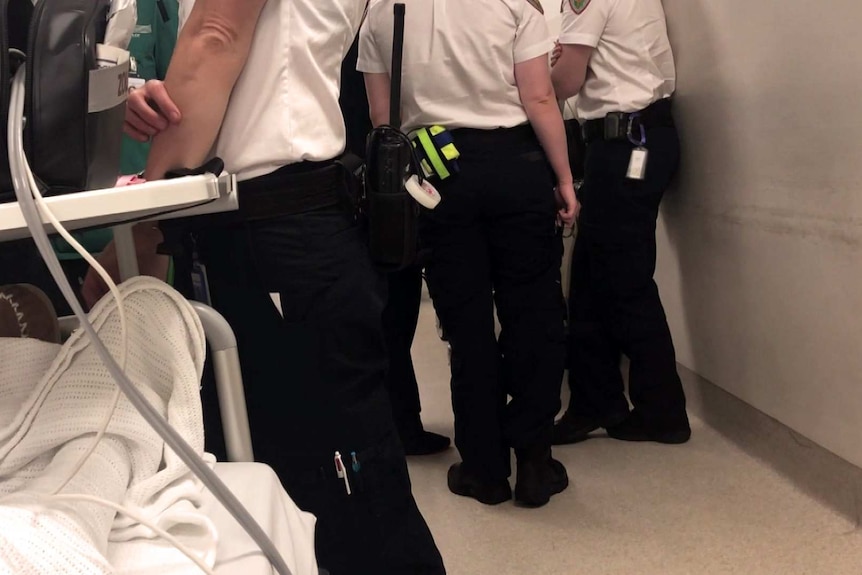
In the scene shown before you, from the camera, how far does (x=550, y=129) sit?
152 centimetres

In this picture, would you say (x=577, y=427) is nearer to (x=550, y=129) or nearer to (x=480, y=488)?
(x=480, y=488)

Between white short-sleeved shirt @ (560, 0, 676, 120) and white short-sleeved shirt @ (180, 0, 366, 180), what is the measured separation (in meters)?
1.04

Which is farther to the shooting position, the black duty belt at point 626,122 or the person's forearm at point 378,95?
the black duty belt at point 626,122

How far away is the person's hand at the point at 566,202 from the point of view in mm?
1633

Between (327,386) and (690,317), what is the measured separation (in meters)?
1.36

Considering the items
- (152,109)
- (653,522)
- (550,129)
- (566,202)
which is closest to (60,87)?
(152,109)

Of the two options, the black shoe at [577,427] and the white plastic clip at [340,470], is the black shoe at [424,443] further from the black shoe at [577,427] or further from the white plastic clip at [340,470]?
the white plastic clip at [340,470]

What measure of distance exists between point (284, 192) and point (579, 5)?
3.88ft

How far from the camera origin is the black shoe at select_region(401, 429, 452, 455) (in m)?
1.88

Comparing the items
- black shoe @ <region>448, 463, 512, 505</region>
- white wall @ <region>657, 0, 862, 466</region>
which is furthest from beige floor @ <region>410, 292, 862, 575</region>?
white wall @ <region>657, 0, 862, 466</region>

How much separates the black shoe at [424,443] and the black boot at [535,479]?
0.32 metres

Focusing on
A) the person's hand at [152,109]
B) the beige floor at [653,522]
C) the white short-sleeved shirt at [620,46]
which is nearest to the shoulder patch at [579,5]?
the white short-sleeved shirt at [620,46]

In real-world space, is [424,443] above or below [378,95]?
below

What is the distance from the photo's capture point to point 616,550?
1421mm
